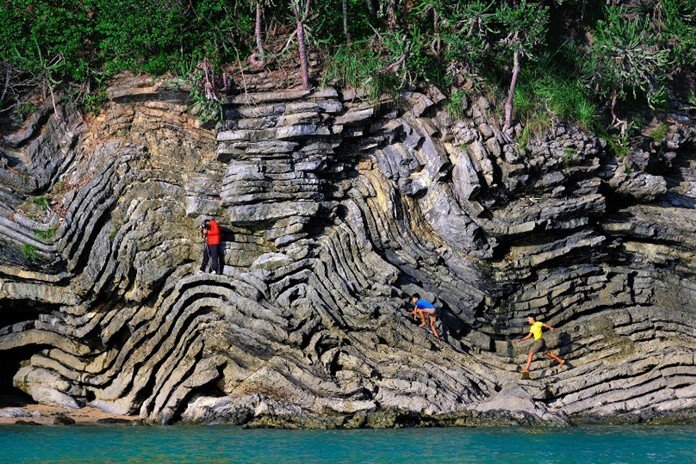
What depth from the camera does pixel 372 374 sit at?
73.5ft

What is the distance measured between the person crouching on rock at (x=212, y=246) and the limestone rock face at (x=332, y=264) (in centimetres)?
35

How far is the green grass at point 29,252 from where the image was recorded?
24000 mm

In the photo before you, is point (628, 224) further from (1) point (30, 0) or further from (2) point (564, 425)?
(1) point (30, 0)

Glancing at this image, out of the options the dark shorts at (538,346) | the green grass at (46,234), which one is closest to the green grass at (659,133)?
the dark shorts at (538,346)

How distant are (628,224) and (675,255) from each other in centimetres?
121

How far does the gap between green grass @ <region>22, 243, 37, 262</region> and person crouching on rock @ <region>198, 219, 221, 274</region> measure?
343cm

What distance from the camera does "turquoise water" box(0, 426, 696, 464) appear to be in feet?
60.6

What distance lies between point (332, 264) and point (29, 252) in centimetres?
609

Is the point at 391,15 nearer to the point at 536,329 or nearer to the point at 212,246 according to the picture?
the point at 212,246

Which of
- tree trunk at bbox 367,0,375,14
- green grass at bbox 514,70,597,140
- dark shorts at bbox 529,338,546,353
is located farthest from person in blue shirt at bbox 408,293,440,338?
tree trunk at bbox 367,0,375,14

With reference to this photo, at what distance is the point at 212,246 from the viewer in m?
23.7

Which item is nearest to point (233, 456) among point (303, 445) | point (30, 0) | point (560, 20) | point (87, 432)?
point (303, 445)

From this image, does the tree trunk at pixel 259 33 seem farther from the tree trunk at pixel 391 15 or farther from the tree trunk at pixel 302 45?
the tree trunk at pixel 391 15

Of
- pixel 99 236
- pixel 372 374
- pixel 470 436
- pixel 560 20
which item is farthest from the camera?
pixel 560 20
